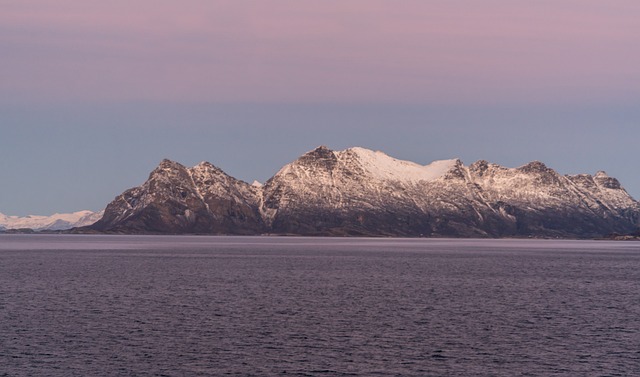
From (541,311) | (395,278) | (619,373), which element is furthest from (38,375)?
(395,278)

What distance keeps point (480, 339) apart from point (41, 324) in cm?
4186

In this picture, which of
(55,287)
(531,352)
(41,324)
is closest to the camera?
(531,352)

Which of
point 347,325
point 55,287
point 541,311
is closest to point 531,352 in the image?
point 347,325

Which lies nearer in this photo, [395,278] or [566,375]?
[566,375]

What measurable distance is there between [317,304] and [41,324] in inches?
1370

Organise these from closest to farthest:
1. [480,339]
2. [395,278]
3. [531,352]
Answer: [531,352]
[480,339]
[395,278]

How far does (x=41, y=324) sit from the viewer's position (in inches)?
3241

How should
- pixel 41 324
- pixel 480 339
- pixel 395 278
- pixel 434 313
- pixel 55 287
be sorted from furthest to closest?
pixel 395 278, pixel 55 287, pixel 434 313, pixel 41 324, pixel 480 339

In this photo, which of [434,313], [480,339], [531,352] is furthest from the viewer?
[434,313]

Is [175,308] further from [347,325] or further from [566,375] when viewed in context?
[566,375]

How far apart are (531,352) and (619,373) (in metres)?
9.73

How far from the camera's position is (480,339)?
77000 mm

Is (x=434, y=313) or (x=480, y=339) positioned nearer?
(x=480, y=339)

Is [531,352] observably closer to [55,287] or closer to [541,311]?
[541,311]
